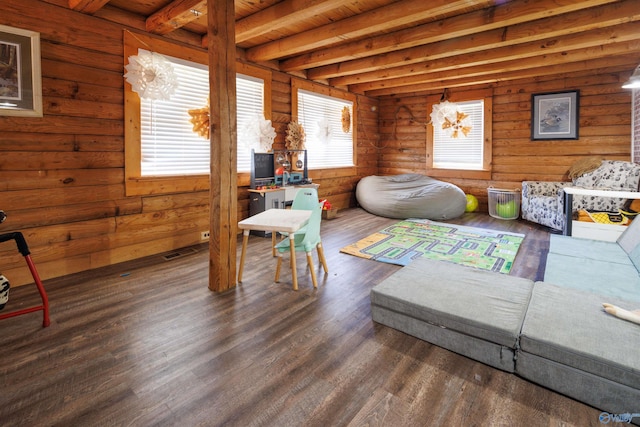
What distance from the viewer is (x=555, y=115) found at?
20.0 feet

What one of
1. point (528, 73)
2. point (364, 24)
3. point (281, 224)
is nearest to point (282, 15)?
point (364, 24)

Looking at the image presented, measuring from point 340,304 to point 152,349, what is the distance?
1347mm

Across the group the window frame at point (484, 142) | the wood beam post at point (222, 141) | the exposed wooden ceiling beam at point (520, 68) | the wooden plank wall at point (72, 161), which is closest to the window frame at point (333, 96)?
the exposed wooden ceiling beam at point (520, 68)

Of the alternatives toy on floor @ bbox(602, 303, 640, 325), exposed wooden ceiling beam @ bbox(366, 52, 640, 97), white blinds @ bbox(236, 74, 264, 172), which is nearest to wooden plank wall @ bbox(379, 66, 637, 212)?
exposed wooden ceiling beam @ bbox(366, 52, 640, 97)

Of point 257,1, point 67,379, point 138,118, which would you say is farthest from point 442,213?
point 67,379

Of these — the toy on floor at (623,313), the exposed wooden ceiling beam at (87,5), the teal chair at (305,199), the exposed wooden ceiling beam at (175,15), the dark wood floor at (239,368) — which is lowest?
the dark wood floor at (239,368)

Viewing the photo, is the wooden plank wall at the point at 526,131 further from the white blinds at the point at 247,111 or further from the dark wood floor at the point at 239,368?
the dark wood floor at the point at 239,368

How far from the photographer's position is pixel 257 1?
3.45m

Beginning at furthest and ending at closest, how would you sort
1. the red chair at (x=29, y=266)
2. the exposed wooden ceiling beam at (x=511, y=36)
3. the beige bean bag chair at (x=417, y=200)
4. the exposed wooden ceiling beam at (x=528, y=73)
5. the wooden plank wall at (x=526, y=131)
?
1. the beige bean bag chair at (x=417, y=200)
2. the wooden plank wall at (x=526, y=131)
3. the exposed wooden ceiling beam at (x=528, y=73)
4. the exposed wooden ceiling beam at (x=511, y=36)
5. the red chair at (x=29, y=266)

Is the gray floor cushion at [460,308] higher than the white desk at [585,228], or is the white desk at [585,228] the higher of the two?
the white desk at [585,228]

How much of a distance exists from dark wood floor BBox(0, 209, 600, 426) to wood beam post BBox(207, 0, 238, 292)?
31cm

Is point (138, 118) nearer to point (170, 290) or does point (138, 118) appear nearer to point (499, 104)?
point (170, 290)

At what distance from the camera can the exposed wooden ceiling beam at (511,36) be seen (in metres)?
3.38

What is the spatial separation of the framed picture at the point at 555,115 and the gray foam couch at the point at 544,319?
389 cm
